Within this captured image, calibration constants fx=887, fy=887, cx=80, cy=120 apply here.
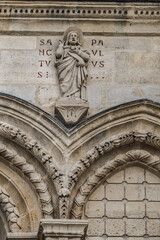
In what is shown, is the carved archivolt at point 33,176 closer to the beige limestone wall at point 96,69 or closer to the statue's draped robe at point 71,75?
the beige limestone wall at point 96,69

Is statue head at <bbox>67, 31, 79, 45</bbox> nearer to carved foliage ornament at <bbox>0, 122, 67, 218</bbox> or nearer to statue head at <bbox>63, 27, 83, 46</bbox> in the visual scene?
statue head at <bbox>63, 27, 83, 46</bbox>

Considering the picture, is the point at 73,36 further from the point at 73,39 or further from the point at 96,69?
the point at 96,69

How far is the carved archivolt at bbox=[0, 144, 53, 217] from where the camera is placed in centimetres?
1151

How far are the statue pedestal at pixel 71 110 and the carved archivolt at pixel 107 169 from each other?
741mm

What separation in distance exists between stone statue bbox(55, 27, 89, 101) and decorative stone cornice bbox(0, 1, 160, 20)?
0.29 meters

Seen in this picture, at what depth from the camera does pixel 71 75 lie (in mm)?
12359

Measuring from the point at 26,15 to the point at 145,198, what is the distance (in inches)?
126

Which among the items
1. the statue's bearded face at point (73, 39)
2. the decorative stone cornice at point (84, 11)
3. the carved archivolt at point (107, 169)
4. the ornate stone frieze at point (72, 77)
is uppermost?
the decorative stone cornice at point (84, 11)

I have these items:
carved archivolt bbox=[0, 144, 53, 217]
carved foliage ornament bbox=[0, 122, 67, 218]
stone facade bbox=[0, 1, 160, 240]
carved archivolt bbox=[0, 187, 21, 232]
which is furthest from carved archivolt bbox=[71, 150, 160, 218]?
carved archivolt bbox=[0, 187, 21, 232]

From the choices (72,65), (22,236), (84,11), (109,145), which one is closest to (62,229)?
(22,236)

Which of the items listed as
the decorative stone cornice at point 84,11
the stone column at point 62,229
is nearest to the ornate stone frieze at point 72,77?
the decorative stone cornice at point 84,11

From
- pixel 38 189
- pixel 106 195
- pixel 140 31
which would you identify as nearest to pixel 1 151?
pixel 38 189

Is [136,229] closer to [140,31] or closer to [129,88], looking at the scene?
[129,88]

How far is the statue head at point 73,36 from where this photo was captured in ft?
41.2
